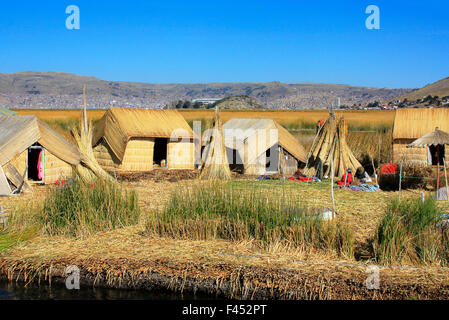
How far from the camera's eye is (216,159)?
39.9 ft

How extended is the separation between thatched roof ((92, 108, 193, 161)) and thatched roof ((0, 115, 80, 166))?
225cm

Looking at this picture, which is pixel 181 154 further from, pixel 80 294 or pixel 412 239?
pixel 412 239

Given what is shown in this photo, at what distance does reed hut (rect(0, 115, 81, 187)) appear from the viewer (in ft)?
33.7

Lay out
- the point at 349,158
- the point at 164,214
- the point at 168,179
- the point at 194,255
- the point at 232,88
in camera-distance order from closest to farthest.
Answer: the point at 194,255 → the point at 164,214 → the point at 168,179 → the point at 349,158 → the point at 232,88

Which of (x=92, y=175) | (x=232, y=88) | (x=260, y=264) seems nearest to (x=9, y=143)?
(x=92, y=175)

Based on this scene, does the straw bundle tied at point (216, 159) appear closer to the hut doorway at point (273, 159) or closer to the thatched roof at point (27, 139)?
the hut doorway at point (273, 159)

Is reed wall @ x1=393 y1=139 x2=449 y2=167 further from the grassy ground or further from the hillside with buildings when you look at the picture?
the hillside with buildings

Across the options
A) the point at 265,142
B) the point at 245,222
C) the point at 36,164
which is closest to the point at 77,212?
the point at 245,222

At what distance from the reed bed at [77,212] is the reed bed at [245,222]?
502 millimetres

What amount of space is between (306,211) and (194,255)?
1.48 meters

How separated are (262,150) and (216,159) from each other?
1518 mm

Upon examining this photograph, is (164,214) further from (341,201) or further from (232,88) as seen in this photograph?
(232,88)

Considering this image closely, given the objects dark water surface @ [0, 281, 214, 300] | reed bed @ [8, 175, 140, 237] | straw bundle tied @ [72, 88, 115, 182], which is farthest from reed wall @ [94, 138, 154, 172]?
dark water surface @ [0, 281, 214, 300]

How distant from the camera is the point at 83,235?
6969mm
